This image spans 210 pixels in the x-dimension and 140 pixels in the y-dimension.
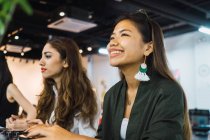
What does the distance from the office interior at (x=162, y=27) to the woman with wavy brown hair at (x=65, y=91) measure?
3.41 metres

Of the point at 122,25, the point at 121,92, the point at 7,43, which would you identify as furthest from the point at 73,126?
the point at 7,43

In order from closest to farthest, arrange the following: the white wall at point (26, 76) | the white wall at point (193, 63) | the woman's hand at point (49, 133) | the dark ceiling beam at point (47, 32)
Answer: the woman's hand at point (49, 133)
the white wall at point (193, 63)
the dark ceiling beam at point (47, 32)
the white wall at point (26, 76)

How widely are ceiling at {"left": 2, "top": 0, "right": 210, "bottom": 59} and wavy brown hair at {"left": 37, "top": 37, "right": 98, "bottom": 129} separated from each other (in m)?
3.60

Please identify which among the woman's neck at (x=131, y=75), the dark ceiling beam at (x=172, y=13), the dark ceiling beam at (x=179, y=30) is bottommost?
the woman's neck at (x=131, y=75)

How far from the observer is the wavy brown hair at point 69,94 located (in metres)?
1.92

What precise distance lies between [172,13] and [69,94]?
4.78 meters

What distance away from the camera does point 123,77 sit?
5.73 feet

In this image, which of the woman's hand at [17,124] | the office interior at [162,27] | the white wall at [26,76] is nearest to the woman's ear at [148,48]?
the woman's hand at [17,124]

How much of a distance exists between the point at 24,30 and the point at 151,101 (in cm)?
742

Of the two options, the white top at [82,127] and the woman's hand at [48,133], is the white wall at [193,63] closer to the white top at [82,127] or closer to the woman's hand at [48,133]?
the white top at [82,127]

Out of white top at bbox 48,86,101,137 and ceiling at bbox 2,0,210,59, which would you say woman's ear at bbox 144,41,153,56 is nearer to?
white top at bbox 48,86,101,137

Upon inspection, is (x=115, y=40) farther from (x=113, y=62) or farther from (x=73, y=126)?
(x=73, y=126)

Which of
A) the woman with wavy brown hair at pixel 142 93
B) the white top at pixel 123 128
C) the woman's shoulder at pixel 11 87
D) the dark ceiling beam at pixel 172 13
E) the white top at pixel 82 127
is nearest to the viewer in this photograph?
the woman with wavy brown hair at pixel 142 93

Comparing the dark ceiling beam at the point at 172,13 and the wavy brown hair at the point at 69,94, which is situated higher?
the dark ceiling beam at the point at 172,13
